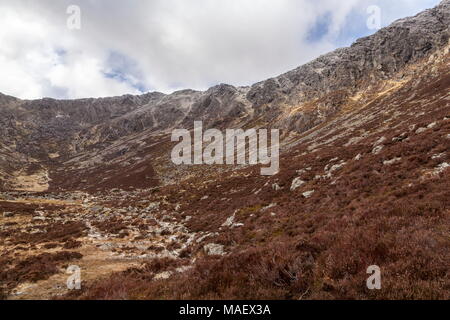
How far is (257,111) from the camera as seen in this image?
119 metres

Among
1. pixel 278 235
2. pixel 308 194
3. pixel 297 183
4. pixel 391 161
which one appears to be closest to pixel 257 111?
pixel 297 183

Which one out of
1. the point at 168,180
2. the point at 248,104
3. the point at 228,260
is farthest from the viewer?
the point at 248,104

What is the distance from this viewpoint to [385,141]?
76.1ft

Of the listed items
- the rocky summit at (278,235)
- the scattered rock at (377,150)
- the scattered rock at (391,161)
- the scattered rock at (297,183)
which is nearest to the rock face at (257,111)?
the rocky summit at (278,235)

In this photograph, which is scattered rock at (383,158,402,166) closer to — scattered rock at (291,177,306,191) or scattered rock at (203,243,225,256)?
scattered rock at (291,177,306,191)

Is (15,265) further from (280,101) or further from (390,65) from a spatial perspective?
(280,101)

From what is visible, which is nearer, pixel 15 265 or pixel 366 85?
pixel 15 265

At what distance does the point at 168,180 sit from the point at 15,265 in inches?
1979

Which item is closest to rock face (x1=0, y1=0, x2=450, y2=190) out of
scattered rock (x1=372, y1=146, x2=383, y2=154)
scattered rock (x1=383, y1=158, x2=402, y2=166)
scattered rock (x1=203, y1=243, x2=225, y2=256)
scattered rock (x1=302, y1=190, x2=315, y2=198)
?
scattered rock (x1=302, y1=190, x2=315, y2=198)

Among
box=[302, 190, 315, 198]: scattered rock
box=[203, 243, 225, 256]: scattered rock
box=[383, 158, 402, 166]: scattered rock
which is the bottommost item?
box=[203, 243, 225, 256]: scattered rock

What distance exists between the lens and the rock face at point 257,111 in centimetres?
7875

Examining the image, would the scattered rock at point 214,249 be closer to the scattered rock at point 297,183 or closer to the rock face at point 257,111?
the scattered rock at point 297,183

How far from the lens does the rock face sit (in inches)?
3100

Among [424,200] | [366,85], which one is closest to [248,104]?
[366,85]
